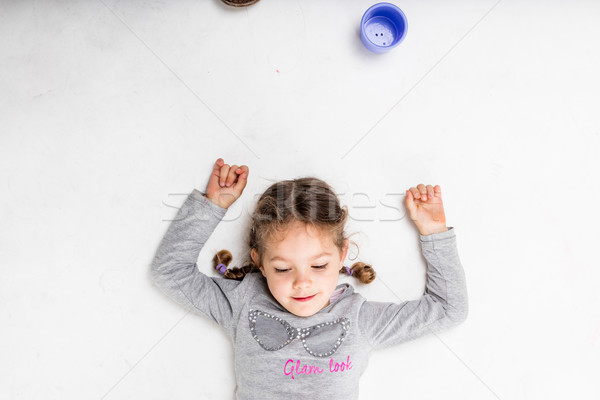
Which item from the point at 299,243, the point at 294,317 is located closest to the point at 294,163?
the point at 299,243

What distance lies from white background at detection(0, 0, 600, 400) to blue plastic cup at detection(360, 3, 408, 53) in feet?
0.13

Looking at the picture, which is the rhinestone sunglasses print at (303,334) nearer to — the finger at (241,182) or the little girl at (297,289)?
the little girl at (297,289)

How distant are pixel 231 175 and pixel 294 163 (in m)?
0.18

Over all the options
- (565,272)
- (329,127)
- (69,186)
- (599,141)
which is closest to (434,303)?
(565,272)

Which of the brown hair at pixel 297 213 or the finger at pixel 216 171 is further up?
the finger at pixel 216 171

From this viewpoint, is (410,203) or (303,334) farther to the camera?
(410,203)

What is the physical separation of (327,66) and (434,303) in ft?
2.36

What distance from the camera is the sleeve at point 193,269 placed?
3.89 ft

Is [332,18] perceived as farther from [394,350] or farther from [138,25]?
[394,350]

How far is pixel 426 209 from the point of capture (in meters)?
1.28

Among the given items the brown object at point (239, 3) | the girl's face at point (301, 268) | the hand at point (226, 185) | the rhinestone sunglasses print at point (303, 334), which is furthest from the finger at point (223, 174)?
the brown object at point (239, 3)

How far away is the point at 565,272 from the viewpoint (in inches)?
50.9

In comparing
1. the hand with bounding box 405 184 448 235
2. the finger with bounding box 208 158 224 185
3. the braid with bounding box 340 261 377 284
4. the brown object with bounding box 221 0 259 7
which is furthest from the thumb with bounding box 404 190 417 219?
the brown object with bounding box 221 0 259 7

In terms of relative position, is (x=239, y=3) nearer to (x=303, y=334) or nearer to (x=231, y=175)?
(x=231, y=175)
